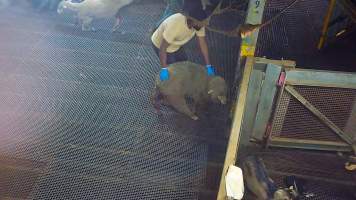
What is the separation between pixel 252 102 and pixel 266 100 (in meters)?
0.18

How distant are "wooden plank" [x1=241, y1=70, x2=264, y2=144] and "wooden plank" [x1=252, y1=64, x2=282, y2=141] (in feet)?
0.18

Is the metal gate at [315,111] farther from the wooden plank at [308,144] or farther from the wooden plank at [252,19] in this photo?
the wooden plank at [252,19]

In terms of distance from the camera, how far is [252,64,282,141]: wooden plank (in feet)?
15.2

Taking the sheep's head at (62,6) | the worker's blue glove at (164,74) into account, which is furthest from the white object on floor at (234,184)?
the sheep's head at (62,6)

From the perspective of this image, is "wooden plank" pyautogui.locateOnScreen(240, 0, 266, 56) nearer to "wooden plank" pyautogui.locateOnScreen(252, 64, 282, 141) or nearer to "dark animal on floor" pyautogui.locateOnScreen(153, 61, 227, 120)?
"wooden plank" pyautogui.locateOnScreen(252, 64, 282, 141)

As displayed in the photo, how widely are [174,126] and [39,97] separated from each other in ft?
7.41

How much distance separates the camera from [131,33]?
7742 mm

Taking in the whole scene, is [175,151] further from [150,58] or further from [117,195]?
[150,58]

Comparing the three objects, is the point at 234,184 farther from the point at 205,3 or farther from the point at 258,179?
the point at 205,3

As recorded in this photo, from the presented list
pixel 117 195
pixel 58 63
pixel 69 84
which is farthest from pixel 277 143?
pixel 58 63

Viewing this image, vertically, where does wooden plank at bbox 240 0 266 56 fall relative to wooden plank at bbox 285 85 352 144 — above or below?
above

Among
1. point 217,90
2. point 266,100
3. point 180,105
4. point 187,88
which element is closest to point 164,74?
point 187,88

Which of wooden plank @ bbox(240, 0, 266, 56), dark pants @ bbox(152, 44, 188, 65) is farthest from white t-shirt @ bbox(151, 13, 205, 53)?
wooden plank @ bbox(240, 0, 266, 56)

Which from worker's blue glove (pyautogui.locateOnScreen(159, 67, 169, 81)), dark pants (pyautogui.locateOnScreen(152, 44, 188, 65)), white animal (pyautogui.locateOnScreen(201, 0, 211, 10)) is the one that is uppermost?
white animal (pyautogui.locateOnScreen(201, 0, 211, 10))
